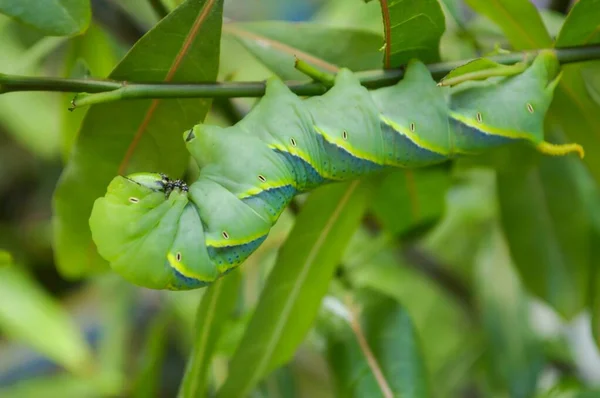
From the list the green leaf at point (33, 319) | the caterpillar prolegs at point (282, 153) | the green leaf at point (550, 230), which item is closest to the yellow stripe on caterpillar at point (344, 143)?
the caterpillar prolegs at point (282, 153)

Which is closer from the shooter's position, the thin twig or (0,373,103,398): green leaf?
the thin twig

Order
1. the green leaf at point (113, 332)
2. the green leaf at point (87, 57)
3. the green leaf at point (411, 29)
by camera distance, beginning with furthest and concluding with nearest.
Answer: the green leaf at point (113, 332), the green leaf at point (87, 57), the green leaf at point (411, 29)

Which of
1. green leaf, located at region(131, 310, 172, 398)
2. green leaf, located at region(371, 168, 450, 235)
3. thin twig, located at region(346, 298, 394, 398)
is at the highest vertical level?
green leaf, located at region(371, 168, 450, 235)

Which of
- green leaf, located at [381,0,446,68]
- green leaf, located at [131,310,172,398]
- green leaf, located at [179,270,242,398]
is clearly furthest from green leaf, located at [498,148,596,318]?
green leaf, located at [131,310,172,398]

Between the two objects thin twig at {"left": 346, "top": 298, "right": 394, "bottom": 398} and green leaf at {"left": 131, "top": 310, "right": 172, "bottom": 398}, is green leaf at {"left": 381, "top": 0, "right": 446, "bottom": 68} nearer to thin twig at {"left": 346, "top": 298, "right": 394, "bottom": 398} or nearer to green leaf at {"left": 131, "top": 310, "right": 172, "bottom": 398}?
thin twig at {"left": 346, "top": 298, "right": 394, "bottom": 398}

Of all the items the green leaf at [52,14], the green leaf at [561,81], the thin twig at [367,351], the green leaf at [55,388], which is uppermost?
the green leaf at [52,14]

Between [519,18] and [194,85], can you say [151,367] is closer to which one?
[194,85]

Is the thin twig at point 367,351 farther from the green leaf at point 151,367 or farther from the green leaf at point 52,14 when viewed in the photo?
the green leaf at point 52,14
